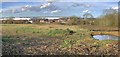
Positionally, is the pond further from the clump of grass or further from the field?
the clump of grass

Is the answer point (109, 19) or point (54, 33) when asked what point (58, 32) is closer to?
point (54, 33)

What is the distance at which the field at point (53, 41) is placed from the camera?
18.2ft

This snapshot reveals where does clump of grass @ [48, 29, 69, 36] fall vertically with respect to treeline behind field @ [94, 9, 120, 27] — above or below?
below

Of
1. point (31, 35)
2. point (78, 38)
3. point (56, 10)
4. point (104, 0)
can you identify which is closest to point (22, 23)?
point (31, 35)

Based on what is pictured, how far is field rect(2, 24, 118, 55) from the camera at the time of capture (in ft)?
18.2

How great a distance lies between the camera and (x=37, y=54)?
5.60 meters

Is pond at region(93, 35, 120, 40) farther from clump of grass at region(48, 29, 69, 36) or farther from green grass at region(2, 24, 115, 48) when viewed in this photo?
clump of grass at region(48, 29, 69, 36)

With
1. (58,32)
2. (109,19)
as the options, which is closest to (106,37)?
(109,19)

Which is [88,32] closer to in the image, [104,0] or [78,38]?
[78,38]

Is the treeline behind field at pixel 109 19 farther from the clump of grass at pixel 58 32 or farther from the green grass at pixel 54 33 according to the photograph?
the clump of grass at pixel 58 32

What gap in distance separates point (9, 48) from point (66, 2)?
1.26 m

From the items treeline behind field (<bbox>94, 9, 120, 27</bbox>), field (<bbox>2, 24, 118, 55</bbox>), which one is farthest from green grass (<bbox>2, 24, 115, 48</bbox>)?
treeline behind field (<bbox>94, 9, 120, 27</bbox>)

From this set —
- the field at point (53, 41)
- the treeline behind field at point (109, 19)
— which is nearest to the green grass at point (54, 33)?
the field at point (53, 41)

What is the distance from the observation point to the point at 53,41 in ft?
18.4
